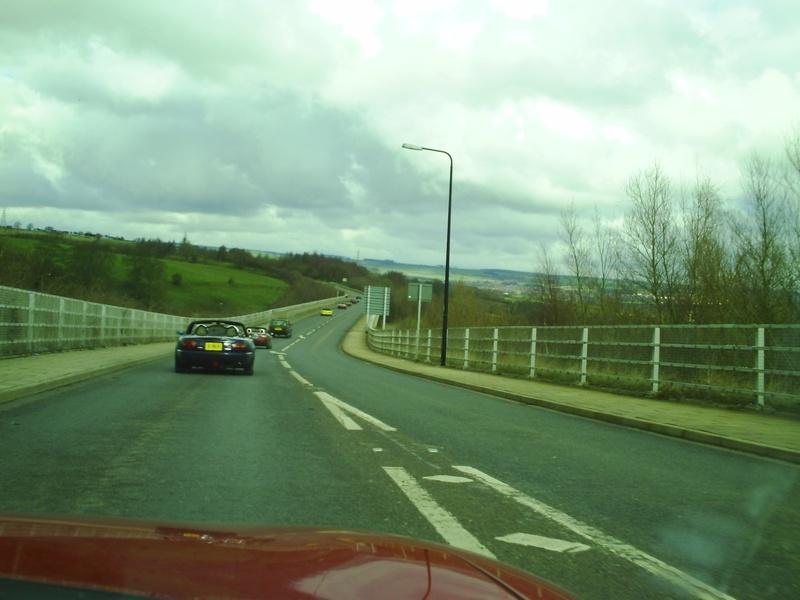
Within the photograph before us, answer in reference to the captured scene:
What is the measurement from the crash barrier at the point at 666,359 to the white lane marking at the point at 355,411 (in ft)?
21.4

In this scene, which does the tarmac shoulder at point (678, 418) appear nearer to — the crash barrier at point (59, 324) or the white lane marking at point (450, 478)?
the white lane marking at point (450, 478)

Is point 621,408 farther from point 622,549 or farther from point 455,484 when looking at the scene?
point 622,549

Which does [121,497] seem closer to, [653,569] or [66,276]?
[653,569]

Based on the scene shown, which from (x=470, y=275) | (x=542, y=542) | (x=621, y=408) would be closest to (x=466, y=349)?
(x=621, y=408)

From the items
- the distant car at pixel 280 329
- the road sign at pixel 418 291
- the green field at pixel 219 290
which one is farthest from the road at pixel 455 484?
the green field at pixel 219 290

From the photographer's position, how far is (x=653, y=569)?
3.99 meters

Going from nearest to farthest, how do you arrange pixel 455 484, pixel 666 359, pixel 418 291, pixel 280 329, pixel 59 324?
pixel 455 484 < pixel 666 359 < pixel 59 324 < pixel 418 291 < pixel 280 329

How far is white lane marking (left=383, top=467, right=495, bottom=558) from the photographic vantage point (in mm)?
4211

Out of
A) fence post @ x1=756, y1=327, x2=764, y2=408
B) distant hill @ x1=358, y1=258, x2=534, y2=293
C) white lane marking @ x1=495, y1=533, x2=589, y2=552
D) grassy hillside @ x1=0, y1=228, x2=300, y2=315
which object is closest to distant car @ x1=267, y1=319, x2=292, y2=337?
grassy hillside @ x1=0, y1=228, x2=300, y2=315

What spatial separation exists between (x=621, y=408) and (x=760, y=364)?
2.37 meters

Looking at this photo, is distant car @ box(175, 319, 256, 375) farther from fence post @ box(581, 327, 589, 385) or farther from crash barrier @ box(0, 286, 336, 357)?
fence post @ box(581, 327, 589, 385)

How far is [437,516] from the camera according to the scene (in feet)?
16.1

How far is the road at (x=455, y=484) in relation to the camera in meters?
4.21

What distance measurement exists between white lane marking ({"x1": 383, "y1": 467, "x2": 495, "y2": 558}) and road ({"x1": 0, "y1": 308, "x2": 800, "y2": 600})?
Answer: 0.02 metres
